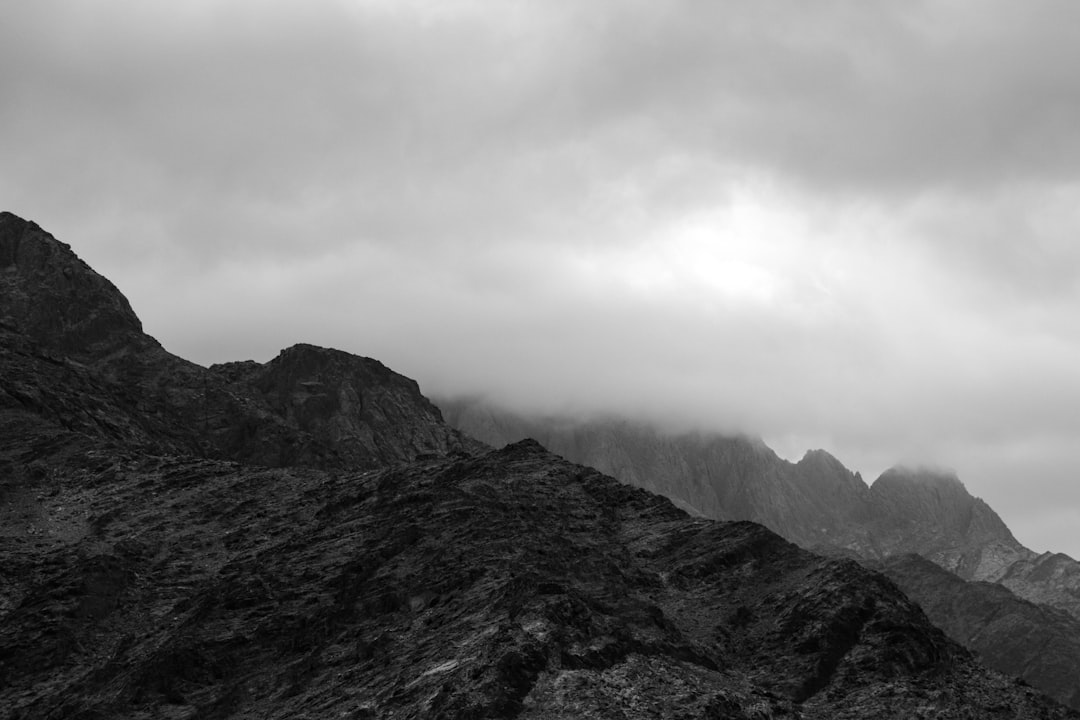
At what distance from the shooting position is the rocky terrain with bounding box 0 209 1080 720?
8794cm

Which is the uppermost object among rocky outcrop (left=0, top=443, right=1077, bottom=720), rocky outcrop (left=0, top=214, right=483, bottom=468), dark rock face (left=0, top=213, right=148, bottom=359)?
dark rock face (left=0, top=213, right=148, bottom=359)

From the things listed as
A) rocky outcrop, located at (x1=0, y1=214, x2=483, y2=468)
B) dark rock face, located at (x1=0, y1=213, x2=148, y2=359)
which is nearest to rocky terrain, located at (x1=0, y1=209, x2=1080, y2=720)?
rocky outcrop, located at (x1=0, y1=214, x2=483, y2=468)

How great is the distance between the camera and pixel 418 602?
4028 inches

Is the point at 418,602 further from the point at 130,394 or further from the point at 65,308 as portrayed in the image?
the point at 65,308

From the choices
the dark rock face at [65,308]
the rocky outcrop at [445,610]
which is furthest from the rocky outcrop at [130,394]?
the rocky outcrop at [445,610]

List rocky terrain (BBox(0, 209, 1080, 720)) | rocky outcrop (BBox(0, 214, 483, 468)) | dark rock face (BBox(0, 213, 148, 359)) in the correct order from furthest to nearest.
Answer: dark rock face (BBox(0, 213, 148, 359)), rocky outcrop (BBox(0, 214, 483, 468)), rocky terrain (BBox(0, 209, 1080, 720))

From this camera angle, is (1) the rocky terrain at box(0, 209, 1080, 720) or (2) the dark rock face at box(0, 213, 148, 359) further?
(2) the dark rock face at box(0, 213, 148, 359)

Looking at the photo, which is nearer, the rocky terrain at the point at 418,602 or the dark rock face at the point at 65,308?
the rocky terrain at the point at 418,602

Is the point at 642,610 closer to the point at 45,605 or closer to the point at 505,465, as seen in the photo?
the point at 505,465

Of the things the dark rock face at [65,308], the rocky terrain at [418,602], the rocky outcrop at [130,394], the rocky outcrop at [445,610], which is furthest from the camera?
the dark rock face at [65,308]

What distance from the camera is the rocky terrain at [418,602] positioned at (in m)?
87.9

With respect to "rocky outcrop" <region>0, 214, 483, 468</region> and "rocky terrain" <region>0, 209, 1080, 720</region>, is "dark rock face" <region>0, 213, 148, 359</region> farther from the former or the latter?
"rocky terrain" <region>0, 209, 1080, 720</region>

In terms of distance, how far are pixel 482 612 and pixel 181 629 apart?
25.5 metres

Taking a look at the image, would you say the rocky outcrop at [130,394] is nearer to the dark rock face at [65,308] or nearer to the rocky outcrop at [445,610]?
the dark rock face at [65,308]
